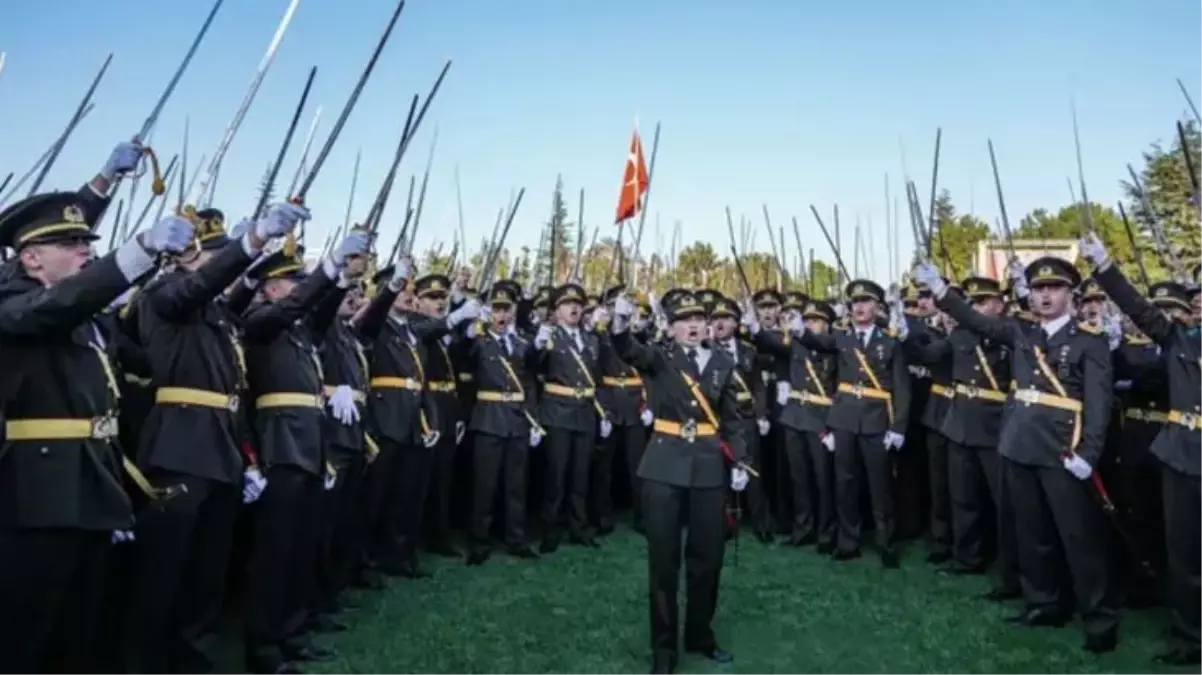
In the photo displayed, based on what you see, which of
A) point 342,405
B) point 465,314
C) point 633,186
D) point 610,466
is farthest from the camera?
point 633,186

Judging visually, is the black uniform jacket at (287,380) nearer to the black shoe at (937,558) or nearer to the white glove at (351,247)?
the white glove at (351,247)

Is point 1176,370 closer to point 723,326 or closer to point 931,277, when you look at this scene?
point 931,277

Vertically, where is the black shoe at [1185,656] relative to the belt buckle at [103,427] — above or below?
below

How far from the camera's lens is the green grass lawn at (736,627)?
5.40m

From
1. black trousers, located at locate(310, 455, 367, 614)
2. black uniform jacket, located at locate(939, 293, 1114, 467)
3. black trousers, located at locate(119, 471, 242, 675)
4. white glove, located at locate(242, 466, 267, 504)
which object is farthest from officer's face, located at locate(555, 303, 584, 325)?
black trousers, located at locate(119, 471, 242, 675)

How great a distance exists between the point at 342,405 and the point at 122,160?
7.29 ft

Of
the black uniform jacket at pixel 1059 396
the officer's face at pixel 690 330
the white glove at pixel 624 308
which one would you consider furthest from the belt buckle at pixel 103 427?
the black uniform jacket at pixel 1059 396

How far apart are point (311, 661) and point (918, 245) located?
18.1 feet

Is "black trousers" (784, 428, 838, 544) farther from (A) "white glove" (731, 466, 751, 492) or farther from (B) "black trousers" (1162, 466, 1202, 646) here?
(B) "black trousers" (1162, 466, 1202, 646)

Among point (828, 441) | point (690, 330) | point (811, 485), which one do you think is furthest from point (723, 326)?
point (811, 485)

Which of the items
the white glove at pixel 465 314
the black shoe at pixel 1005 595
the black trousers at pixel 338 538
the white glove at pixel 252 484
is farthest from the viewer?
the white glove at pixel 465 314

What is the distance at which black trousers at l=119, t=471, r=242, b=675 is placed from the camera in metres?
4.26

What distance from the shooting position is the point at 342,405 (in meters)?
5.98

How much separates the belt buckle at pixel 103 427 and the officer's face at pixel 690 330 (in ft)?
10.4
